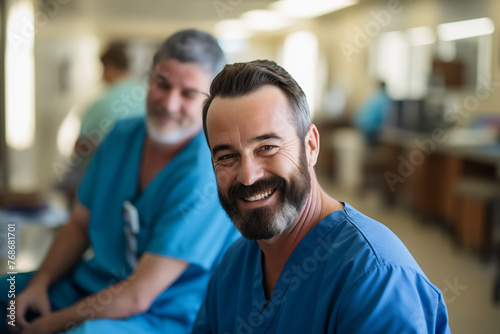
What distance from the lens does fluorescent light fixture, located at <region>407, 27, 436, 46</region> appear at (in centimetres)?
723

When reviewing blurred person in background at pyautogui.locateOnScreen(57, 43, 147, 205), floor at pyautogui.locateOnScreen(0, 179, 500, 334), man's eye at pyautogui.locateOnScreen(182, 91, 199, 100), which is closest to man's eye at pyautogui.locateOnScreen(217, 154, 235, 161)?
man's eye at pyautogui.locateOnScreen(182, 91, 199, 100)

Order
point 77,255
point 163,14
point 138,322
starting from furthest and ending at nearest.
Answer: point 163,14, point 77,255, point 138,322

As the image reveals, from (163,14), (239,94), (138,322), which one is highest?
(163,14)

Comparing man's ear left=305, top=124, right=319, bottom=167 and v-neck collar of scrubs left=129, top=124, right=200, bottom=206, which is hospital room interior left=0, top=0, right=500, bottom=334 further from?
man's ear left=305, top=124, right=319, bottom=167

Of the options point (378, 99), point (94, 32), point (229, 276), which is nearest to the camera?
point (229, 276)

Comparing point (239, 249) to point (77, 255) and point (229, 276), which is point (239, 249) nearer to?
point (229, 276)

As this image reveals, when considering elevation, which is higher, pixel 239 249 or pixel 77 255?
pixel 239 249

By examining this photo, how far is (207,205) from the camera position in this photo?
1477mm

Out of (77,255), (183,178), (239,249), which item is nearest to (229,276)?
(239,249)

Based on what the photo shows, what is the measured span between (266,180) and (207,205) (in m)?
0.53

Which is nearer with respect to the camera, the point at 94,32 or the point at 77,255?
the point at 77,255

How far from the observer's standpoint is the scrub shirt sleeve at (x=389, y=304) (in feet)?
2.78

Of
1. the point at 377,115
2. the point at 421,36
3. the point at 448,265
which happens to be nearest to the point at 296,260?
the point at 448,265

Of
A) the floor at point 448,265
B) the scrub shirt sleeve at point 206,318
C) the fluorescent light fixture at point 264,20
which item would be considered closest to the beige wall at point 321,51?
the fluorescent light fixture at point 264,20
